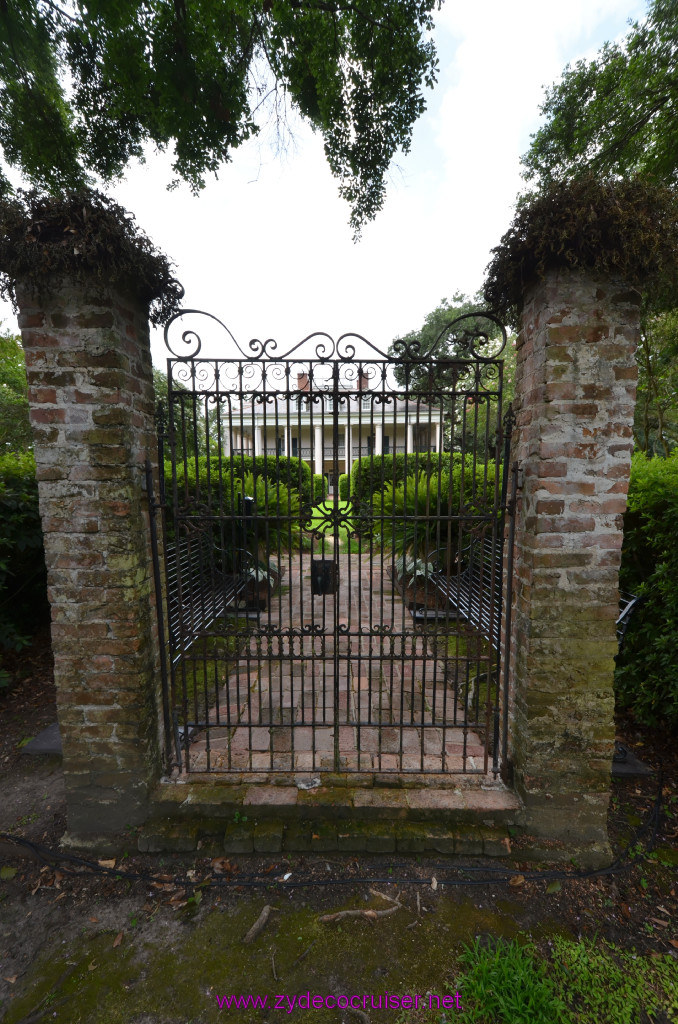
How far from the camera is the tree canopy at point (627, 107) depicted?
3.44 meters

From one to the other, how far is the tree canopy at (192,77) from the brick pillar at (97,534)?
1477 mm

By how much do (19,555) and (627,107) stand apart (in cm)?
717

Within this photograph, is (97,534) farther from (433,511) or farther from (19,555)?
(433,511)

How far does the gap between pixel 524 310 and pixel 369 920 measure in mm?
3146

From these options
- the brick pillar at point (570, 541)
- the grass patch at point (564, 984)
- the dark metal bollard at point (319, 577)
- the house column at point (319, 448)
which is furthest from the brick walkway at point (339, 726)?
the grass patch at point (564, 984)

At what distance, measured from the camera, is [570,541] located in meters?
1.98

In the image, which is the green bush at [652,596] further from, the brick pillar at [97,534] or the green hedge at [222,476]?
the brick pillar at [97,534]

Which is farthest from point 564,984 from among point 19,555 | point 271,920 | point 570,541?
point 19,555

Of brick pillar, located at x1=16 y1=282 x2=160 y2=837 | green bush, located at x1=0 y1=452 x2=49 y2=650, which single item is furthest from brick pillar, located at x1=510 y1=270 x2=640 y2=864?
green bush, located at x1=0 y1=452 x2=49 y2=650

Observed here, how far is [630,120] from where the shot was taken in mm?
3572

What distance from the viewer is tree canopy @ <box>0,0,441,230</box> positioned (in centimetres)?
248

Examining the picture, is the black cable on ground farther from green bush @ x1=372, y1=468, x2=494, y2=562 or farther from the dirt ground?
green bush @ x1=372, y1=468, x2=494, y2=562

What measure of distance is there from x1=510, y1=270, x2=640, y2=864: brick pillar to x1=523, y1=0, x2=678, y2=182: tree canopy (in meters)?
2.48

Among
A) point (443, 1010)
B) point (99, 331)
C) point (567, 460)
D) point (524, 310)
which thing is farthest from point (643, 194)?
point (443, 1010)
